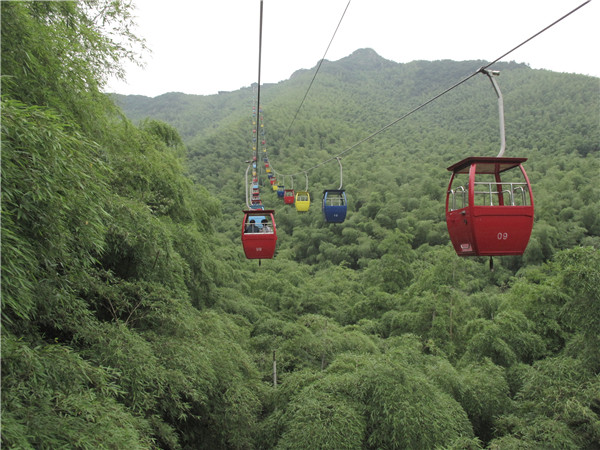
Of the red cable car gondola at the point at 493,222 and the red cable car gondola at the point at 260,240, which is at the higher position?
the red cable car gondola at the point at 493,222

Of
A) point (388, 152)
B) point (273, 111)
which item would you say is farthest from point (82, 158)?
point (273, 111)

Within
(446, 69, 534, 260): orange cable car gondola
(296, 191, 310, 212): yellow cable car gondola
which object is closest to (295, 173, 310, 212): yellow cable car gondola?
(296, 191, 310, 212): yellow cable car gondola

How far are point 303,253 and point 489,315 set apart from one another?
59.7 ft

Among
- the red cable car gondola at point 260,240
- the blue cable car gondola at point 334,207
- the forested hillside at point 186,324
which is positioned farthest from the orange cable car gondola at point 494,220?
the blue cable car gondola at point 334,207

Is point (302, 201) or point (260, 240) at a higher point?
point (302, 201)

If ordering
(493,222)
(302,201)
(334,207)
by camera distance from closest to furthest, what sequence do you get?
(493,222), (334,207), (302,201)

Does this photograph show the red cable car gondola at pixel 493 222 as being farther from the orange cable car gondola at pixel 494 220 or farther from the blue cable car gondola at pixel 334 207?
the blue cable car gondola at pixel 334 207

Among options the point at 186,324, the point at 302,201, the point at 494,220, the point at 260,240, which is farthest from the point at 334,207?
the point at 494,220

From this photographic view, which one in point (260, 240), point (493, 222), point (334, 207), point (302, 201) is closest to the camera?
point (493, 222)

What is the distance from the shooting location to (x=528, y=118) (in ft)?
131

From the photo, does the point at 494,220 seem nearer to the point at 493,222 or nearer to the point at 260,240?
the point at 493,222

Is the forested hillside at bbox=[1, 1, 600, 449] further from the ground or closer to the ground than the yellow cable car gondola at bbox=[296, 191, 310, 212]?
closer to the ground

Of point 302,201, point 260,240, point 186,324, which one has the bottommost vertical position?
point 186,324

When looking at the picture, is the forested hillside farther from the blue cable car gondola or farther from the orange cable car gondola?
the orange cable car gondola
